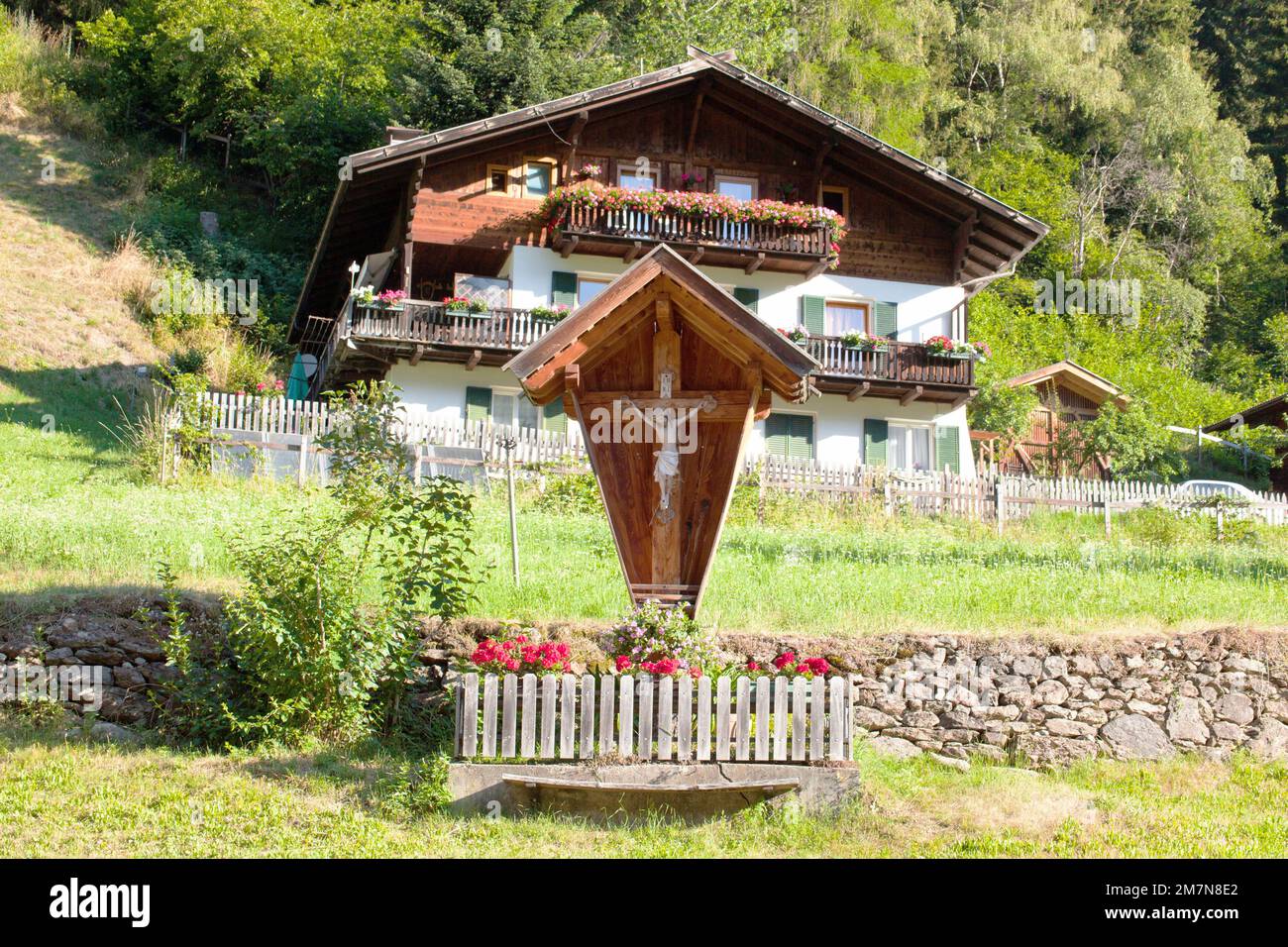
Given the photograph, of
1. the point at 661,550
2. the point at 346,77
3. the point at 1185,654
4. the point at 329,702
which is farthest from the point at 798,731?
the point at 346,77

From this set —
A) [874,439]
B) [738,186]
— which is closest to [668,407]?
[874,439]

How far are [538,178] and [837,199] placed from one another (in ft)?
22.3

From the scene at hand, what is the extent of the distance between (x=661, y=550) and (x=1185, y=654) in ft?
19.3

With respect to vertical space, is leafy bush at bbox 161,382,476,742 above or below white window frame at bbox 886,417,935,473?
below

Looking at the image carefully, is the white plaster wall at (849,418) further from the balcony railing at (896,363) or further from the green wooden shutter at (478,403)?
the green wooden shutter at (478,403)

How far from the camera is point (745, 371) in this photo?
1182cm

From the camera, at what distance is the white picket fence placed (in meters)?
10.2

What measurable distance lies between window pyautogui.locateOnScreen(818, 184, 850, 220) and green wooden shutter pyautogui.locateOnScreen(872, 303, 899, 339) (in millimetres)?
2159

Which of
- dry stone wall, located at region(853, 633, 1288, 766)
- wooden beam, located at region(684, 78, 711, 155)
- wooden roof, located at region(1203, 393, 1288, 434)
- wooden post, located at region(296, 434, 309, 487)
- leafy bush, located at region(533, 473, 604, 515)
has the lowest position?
dry stone wall, located at region(853, 633, 1288, 766)

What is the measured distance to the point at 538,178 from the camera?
30000mm

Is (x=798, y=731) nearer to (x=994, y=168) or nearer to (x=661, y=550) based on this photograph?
(x=661, y=550)

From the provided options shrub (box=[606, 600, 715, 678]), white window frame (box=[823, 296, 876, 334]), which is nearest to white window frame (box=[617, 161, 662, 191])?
white window frame (box=[823, 296, 876, 334])

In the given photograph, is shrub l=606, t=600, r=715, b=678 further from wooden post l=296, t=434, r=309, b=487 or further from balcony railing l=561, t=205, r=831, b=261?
balcony railing l=561, t=205, r=831, b=261

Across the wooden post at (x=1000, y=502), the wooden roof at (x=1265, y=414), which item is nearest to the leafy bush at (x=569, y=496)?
the wooden post at (x=1000, y=502)
